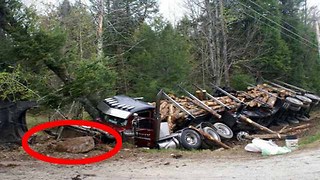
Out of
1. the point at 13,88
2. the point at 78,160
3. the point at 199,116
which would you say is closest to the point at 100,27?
the point at 199,116

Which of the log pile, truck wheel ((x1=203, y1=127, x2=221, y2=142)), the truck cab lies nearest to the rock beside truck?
the truck cab

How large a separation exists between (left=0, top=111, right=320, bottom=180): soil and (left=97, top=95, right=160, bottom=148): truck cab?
1.12 meters

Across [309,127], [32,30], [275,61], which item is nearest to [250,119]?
[309,127]

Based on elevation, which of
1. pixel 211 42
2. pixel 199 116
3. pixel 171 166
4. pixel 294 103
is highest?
pixel 211 42

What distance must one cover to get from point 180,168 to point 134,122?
350 centimetres

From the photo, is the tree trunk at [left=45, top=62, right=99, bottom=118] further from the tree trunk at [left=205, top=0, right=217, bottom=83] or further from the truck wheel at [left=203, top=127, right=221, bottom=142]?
the tree trunk at [left=205, top=0, right=217, bottom=83]

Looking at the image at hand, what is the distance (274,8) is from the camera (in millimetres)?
29547

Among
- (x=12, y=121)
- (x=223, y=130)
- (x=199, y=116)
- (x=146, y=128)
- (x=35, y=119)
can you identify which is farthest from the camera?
(x=199, y=116)

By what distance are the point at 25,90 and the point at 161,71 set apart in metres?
10.4

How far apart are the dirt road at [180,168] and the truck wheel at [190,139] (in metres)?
2.55

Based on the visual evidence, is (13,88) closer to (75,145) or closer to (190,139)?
(75,145)

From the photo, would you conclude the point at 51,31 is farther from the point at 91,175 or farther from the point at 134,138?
the point at 91,175

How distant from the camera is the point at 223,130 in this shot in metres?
14.1

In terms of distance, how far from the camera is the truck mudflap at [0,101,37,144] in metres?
9.66
